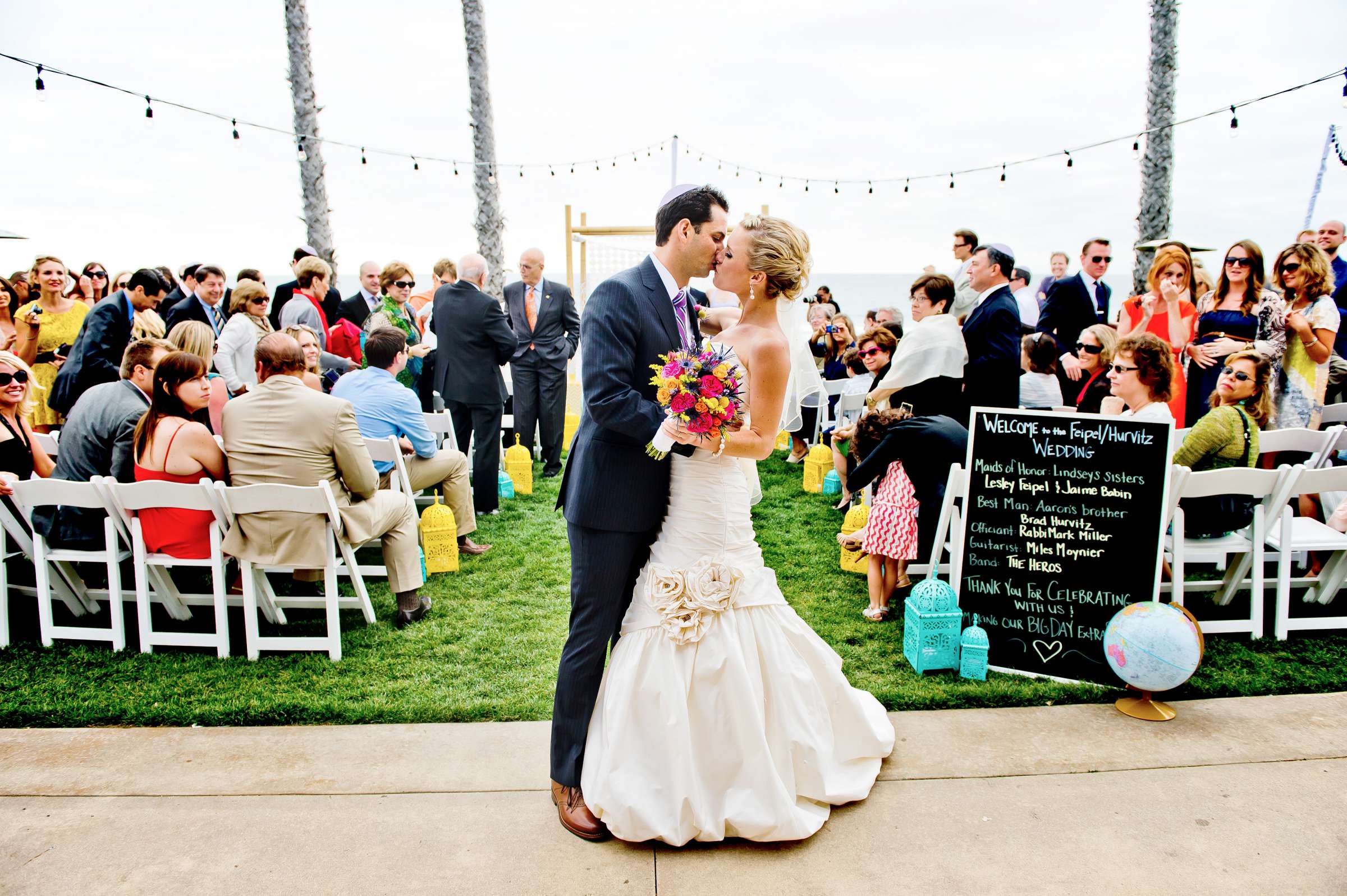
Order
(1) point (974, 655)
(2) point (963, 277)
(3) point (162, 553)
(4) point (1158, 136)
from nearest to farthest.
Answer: (1) point (974, 655) → (3) point (162, 553) → (2) point (963, 277) → (4) point (1158, 136)

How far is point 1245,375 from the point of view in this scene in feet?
14.3

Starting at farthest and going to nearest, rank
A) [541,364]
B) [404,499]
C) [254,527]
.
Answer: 1. [541,364]
2. [404,499]
3. [254,527]

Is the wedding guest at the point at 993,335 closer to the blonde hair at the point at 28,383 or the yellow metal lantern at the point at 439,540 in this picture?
the yellow metal lantern at the point at 439,540

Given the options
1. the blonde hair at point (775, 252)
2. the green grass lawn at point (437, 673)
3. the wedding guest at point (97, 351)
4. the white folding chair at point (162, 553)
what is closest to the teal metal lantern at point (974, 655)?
the green grass lawn at point (437, 673)

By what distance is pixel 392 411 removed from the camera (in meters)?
5.50

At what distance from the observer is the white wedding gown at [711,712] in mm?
2643

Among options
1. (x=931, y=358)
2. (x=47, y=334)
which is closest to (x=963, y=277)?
(x=931, y=358)

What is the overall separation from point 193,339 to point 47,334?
121 inches

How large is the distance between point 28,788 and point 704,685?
100 inches

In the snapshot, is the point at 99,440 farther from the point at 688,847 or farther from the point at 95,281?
the point at 95,281

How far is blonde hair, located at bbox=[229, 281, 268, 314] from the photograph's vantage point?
6.15 m

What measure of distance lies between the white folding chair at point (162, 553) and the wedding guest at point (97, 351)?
7.36 feet

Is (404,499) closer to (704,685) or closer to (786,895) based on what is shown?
(704,685)

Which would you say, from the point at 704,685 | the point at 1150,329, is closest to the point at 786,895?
the point at 704,685
